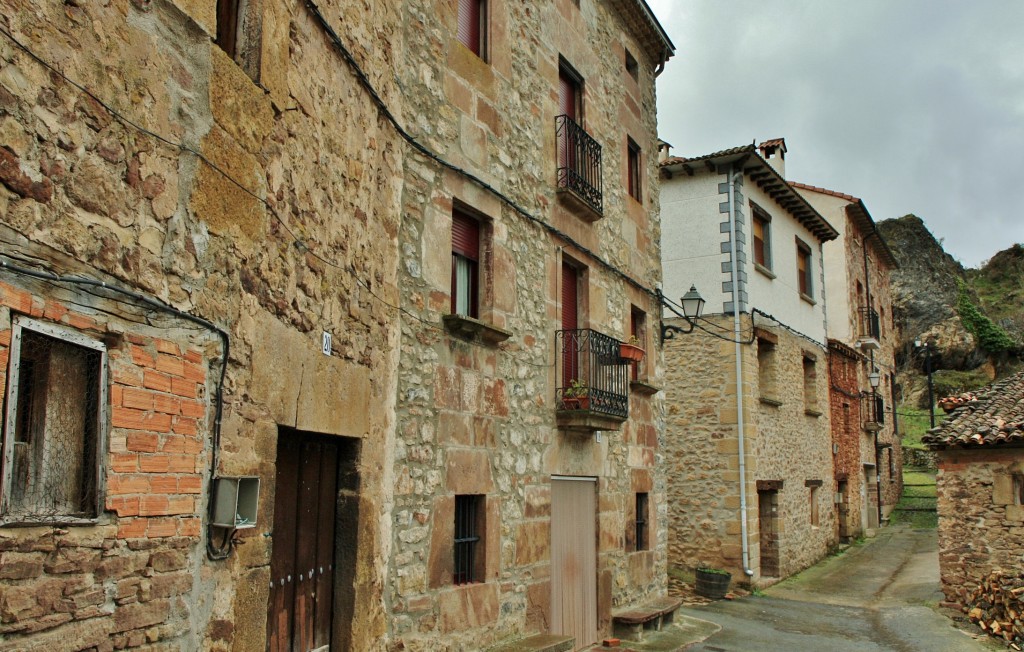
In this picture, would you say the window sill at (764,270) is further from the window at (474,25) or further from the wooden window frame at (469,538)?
the wooden window frame at (469,538)

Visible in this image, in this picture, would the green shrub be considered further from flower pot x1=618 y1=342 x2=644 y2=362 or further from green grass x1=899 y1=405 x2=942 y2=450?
flower pot x1=618 y1=342 x2=644 y2=362

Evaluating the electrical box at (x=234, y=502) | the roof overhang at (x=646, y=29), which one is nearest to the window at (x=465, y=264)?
the electrical box at (x=234, y=502)

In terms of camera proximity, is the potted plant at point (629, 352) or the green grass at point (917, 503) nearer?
the potted plant at point (629, 352)

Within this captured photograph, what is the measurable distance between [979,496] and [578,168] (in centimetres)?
766

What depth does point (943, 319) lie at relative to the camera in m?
→ 37.1

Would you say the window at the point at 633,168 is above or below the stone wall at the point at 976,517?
above

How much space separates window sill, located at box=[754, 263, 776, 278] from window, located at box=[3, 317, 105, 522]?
46.2ft

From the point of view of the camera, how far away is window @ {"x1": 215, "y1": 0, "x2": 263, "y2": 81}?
4.69m

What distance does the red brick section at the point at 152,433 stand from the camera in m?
3.60

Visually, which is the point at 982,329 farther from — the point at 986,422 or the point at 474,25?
the point at 474,25

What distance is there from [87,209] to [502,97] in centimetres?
553

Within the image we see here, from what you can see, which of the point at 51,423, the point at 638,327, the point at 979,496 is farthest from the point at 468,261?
the point at 979,496

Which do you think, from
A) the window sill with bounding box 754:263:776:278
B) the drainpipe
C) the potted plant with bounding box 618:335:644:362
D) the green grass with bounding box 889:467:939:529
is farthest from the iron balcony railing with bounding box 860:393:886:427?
the potted plant with bounding box 618:335:644:362

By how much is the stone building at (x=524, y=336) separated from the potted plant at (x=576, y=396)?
2 centimetres
